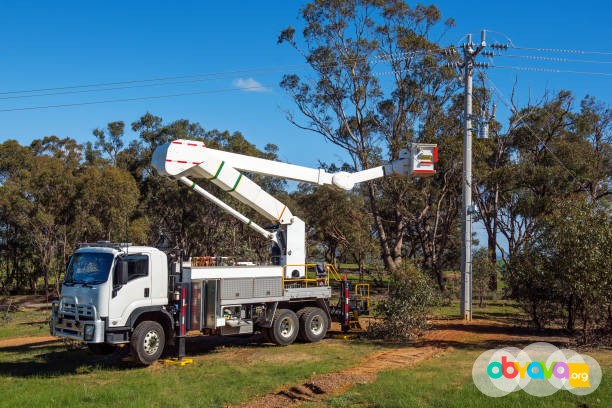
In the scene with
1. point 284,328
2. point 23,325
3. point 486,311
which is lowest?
point 23,325

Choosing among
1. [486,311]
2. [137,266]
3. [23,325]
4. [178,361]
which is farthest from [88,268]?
[486,311]

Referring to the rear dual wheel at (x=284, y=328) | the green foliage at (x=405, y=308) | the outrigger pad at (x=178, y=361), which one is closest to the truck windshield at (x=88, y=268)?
the outrigger pad at (x=178, y=361)

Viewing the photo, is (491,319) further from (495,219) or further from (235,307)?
(495,219)

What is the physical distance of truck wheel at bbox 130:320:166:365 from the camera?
41.4 ft

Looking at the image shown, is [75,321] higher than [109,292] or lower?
lower

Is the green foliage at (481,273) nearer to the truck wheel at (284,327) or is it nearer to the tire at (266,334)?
the truck wheel at (284,327)

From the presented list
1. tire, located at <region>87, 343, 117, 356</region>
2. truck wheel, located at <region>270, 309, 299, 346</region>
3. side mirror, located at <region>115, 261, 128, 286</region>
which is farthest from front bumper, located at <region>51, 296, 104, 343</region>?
truck wheel, located at <region>270, 309, 299, 346</region>

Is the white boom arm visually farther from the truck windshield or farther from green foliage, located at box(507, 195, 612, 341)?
green foliage, located at box(507, 195, 612, 341)

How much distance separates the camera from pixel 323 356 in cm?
1392

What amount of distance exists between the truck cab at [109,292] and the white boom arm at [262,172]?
7.10 ft

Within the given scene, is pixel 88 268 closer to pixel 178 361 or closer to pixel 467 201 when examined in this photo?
pixel 178 361

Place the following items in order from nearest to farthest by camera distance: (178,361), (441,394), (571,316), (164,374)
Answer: (441,394) < (164,374) < (178,361) < (571,316)

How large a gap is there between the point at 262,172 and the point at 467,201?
9.05m

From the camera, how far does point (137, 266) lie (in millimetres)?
13023
